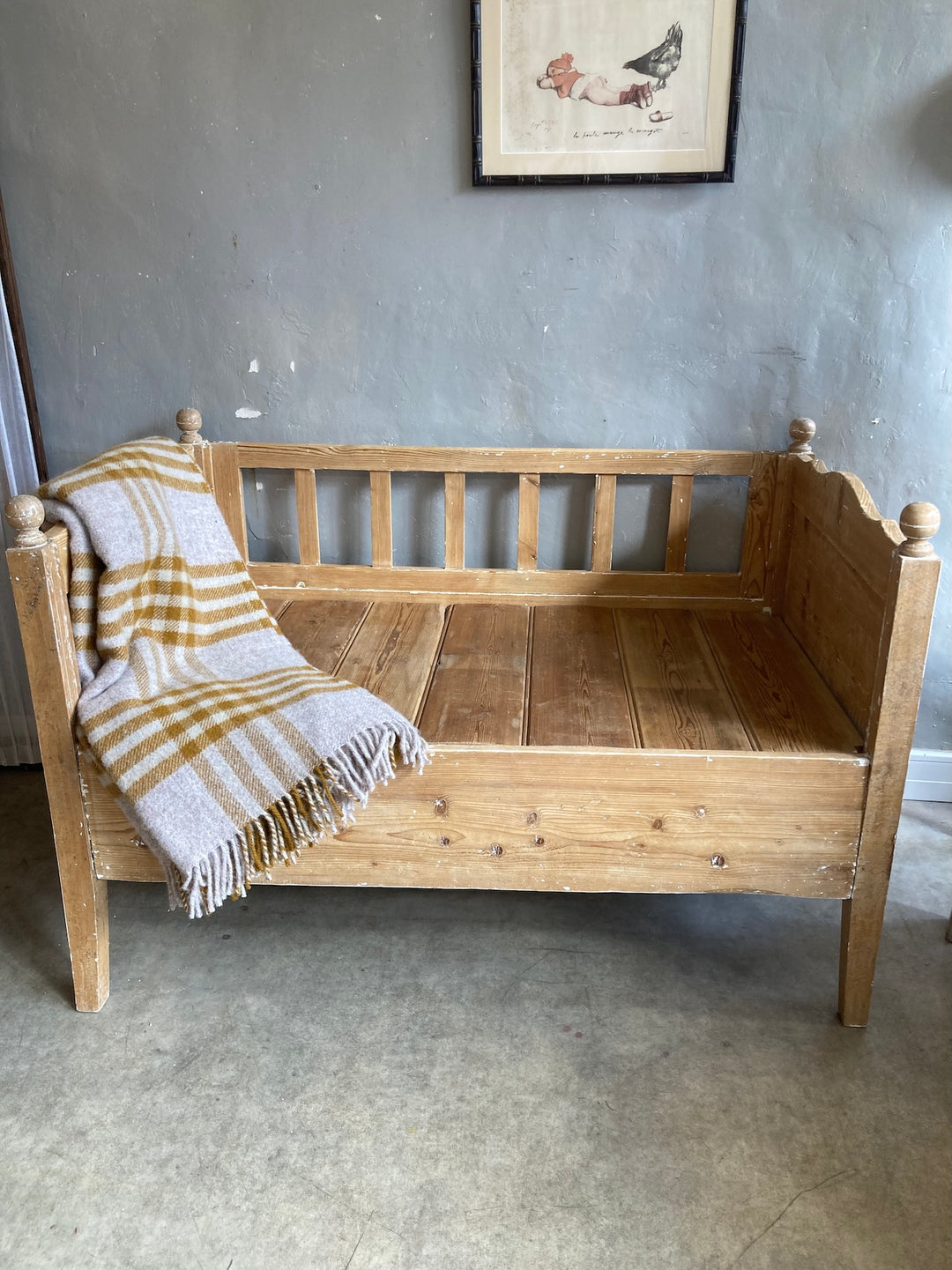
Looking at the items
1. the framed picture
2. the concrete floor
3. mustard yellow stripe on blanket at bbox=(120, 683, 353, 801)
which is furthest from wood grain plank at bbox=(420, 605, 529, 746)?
the framed picture

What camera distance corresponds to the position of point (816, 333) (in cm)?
191

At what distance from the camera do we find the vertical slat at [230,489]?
6.69 ft

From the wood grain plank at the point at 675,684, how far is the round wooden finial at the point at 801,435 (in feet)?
1.31

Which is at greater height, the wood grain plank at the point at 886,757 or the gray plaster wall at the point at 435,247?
the gray plaster wall at the point at 435,247

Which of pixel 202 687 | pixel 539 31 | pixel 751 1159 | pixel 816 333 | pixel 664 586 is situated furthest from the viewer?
pixel 664 586

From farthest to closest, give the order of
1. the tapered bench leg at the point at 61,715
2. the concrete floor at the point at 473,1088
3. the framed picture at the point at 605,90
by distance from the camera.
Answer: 1. the framed picture at the point at 605,90
2. the tapered bench leg at the point at 61,715
3. the concrete floor at the point at 473,1088

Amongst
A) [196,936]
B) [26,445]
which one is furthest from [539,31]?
[196,936]

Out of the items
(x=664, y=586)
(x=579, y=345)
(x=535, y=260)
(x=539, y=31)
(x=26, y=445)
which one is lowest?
(x=664, y=586)

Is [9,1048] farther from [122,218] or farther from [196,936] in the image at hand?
[122,218]

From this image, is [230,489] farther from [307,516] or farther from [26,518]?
[26,518]

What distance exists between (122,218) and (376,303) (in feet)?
1.83

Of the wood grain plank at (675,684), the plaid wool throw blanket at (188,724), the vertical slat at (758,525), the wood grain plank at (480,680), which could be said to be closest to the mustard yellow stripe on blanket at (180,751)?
the plaid wool throw blanket at (188,724)

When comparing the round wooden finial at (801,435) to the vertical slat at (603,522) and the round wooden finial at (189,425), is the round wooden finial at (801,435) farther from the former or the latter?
the round wooden finial at (189,425)

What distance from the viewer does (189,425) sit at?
1.99m
